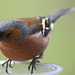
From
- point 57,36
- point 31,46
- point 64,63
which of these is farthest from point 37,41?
point 57,36

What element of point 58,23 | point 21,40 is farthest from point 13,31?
point 58,23

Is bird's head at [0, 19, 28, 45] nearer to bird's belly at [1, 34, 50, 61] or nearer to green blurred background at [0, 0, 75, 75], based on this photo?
bird's belly at [1, 34, 50, 61]

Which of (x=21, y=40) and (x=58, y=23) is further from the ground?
(x=21, y=40)

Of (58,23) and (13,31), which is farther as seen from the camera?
(58,23)

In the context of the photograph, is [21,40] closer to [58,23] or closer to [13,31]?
[13,31]

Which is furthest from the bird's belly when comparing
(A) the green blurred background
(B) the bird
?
(A) the green blurred background

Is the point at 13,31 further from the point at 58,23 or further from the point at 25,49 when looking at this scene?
the point at 58,23
